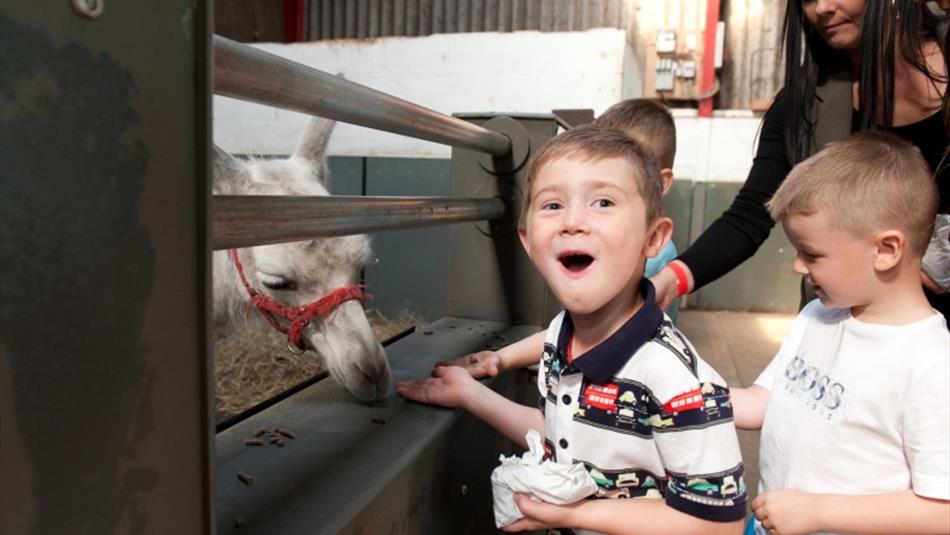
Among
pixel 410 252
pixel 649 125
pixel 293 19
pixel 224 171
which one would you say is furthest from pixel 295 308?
pixel 293 19

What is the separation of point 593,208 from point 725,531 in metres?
0.41

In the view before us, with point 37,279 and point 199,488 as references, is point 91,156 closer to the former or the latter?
point 37,279

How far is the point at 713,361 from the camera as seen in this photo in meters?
4.08

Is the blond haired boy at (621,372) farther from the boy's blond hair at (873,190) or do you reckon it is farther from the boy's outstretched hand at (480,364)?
the boy's outstretched hand at (480,364)

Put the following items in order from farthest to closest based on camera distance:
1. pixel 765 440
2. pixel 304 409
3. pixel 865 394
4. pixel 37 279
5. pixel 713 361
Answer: pixel 713 361 → pixel 304 409 → pixel 765 440 → pixel 865 394 → pixel 37 279

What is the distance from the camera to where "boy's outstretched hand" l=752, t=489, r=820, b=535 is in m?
0.95

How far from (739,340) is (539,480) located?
4245mm

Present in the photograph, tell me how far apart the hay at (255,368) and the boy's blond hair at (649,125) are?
5.48ft

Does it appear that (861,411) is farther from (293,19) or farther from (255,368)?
(293,19)

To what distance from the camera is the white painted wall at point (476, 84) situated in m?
5.07

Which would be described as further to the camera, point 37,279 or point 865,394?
point 865,394

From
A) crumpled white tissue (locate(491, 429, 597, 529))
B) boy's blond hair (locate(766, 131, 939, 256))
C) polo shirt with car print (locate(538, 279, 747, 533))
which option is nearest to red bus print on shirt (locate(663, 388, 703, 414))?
polo shirt with car print (locate(538, 279, 747, 533))

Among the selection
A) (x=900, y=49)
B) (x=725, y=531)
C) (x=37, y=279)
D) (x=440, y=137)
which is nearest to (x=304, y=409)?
(x=440, y=137)

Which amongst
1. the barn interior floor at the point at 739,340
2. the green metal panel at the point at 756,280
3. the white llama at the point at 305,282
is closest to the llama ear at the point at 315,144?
the white llama at the point at 305,282
